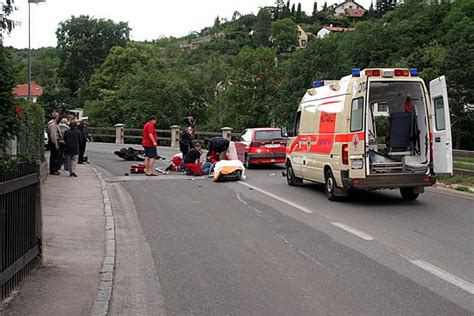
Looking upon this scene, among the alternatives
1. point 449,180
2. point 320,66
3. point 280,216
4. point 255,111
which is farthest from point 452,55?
point 280,216

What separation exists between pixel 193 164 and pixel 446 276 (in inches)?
543

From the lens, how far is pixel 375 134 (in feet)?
47.1

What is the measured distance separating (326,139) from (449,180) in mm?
5567

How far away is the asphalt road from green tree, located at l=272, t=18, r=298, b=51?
13819cm

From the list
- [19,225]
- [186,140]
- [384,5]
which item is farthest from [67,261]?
[384,5]

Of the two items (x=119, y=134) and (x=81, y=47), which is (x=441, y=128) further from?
(x=81, y=47)

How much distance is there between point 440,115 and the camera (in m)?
12.3

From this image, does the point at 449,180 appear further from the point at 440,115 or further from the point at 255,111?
the point at 255,111

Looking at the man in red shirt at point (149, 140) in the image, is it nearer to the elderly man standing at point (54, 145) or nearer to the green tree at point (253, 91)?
the elderly man standing at point (54, 145)

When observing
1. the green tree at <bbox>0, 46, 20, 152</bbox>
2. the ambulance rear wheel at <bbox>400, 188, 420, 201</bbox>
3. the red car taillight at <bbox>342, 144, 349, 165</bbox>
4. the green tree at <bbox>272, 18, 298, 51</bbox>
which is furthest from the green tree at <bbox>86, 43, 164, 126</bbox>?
the green tree at <bbox>272, 18, 298, 51</bbox>

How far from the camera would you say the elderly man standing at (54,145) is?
17.7 m

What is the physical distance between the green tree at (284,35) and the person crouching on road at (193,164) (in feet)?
433

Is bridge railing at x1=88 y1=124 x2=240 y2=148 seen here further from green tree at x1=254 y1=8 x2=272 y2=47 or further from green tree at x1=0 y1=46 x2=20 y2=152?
green tree at x1=254 y1=8 x2=272 y2=47

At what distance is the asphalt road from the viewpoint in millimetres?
5797
